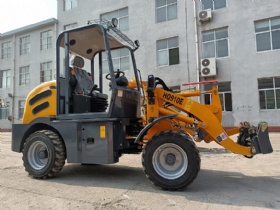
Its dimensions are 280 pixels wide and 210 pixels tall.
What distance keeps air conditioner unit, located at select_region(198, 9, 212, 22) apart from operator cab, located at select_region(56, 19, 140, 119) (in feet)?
41.5

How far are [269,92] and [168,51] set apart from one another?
729 centimetres

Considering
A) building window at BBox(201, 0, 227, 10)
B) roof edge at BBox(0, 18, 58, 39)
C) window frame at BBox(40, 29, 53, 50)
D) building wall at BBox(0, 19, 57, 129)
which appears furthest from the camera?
building wall at BBox(0, 19, 57, 129)

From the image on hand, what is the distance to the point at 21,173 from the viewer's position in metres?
6.52

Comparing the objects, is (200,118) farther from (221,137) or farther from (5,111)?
(5,111)

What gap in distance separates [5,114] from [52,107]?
25.4m

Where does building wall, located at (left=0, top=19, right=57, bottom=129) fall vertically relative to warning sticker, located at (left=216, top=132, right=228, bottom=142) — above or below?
above

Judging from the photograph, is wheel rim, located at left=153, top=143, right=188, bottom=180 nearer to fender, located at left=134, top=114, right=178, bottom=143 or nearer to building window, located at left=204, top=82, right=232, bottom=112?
fender, located at left=134, top=114, right=178, bottom=143

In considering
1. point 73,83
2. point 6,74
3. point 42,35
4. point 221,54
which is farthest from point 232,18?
point 6,74

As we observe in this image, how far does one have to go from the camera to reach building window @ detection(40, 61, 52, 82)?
2588cm

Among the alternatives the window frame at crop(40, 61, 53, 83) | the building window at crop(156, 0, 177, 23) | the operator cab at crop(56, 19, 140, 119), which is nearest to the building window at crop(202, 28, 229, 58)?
the building window at crop(156, 0, 177, 23)

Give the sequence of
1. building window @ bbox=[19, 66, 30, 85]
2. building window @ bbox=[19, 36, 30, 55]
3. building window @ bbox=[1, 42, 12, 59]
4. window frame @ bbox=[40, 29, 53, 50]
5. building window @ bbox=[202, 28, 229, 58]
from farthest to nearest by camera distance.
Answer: building window @ bbox=[1, 42, 12, 59] → building window @ bbox=[19, 36, 30, 55] → building window @ bbox=[19, 66, 30, 85] → window frame @ bbox=[40, 29, 53, 50] → building window @ bbox=[202, 28, 229, 58]

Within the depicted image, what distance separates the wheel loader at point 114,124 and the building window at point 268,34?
12.7m

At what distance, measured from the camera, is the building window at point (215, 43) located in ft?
58.0

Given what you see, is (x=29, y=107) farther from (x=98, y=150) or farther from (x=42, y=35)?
(x=42, y=35)
